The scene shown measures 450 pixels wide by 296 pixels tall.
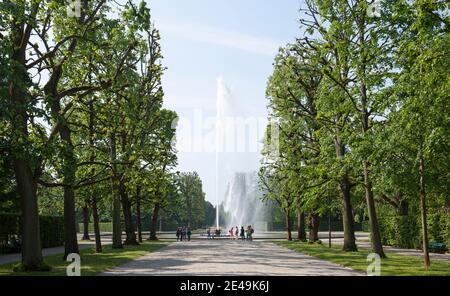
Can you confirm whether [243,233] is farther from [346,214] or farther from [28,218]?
[28,218]

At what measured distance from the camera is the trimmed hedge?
32625 millimetres

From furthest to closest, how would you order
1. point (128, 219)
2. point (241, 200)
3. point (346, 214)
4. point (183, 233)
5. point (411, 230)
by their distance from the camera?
point (241, 200)
point (183, 233)
point (128, 219)
point (411, 230)
point (346, 214)

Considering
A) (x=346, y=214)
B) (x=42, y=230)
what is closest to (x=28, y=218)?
(x=346, y=214)

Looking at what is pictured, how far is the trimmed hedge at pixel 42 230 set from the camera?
32.6 m

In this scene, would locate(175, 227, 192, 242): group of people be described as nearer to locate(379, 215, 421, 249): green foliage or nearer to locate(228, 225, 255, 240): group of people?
locate(228, 225, 255, 240): group of people

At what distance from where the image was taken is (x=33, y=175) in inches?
813

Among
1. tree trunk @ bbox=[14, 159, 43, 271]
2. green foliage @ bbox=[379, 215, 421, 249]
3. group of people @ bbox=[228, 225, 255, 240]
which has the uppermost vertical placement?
tree trunk @ bbox=[14, 159, 43, 271]

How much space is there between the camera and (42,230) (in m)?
40.7

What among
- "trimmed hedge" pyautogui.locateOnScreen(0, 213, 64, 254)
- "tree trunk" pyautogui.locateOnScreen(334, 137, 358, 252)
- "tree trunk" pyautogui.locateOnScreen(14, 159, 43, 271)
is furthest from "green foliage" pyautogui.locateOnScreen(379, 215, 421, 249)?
"trimmed hedge" pyautogui.locateOnScreen(0, 213, 64, 254)

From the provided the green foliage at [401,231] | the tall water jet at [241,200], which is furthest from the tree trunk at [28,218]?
the tall water jet at [241,200]

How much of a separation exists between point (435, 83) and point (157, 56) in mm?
26040

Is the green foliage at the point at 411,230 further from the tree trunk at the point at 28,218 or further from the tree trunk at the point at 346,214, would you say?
the tree trunk at the point at 28,218
